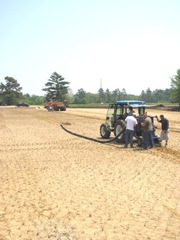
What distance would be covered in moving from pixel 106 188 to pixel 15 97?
4276 inches

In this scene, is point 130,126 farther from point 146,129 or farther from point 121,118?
point 121,118

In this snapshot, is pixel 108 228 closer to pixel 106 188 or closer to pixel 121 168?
pixel 106 188

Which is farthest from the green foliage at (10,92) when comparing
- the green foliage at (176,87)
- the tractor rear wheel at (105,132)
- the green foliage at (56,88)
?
the tractor rear wheel at (105,132)

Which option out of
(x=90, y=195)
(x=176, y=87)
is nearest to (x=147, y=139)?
(x=90, y=195)

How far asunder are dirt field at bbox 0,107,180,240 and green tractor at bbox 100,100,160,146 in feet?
5.43

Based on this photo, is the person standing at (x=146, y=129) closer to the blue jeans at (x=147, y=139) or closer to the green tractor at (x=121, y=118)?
the blue jeans at (x=147, y=139)

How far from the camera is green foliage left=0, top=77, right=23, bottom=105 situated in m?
112

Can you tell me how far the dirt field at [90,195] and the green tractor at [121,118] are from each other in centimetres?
166

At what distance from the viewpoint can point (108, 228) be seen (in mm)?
6145

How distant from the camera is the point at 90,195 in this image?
812 centimetres

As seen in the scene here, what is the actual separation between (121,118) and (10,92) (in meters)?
103

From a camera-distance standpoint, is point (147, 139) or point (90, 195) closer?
point (90, 195)

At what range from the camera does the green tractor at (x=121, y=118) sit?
15688 mm

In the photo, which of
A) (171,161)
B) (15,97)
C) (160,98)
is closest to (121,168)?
(171,161)
